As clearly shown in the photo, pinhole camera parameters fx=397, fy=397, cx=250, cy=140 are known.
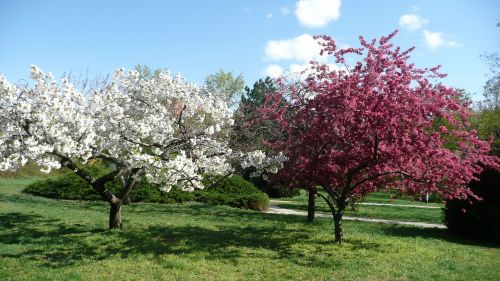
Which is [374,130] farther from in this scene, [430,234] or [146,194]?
[146,194]

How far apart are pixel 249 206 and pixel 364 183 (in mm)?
10180

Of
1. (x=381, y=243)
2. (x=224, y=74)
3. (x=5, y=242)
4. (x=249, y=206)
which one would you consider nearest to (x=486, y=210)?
(x=381, y=243)

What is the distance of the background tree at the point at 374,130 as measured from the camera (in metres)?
9.93

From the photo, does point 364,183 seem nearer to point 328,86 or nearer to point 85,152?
→ point 328,86

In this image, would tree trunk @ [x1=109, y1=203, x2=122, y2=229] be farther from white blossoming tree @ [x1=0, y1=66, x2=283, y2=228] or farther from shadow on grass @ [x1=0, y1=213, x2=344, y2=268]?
shadow on grass @ [x1=0, y1=213, x2=344, y2=268]

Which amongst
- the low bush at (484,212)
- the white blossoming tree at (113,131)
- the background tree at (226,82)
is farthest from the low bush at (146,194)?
the background tree at (226,82)

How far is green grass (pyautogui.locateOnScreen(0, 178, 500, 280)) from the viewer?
27.2ft

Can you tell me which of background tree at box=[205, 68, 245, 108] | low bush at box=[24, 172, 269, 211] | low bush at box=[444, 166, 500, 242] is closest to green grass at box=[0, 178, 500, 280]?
low bush at box=[444, 166, 500, 242]

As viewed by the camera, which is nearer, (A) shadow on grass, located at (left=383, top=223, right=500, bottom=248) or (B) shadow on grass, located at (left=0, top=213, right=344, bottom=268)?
(B) shadow on grass, located at (left=0, top=213, right=344, bottom=268)

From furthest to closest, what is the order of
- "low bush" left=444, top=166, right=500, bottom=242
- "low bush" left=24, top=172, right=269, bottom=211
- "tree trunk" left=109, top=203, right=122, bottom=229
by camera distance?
1. "low bush" left=24, top=172, right=269, bottom=211
2. "low bush" left=444, top=166, right=500, bottom=242
3. "tree trunk" left=109, top=203, right=122, bottom=229

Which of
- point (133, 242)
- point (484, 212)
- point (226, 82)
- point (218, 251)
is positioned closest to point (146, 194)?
point (133, 242)

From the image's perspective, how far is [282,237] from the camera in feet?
40.6

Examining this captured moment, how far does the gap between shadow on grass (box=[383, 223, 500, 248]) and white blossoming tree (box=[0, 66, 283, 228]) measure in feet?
20.2

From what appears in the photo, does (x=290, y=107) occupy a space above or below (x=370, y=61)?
below
